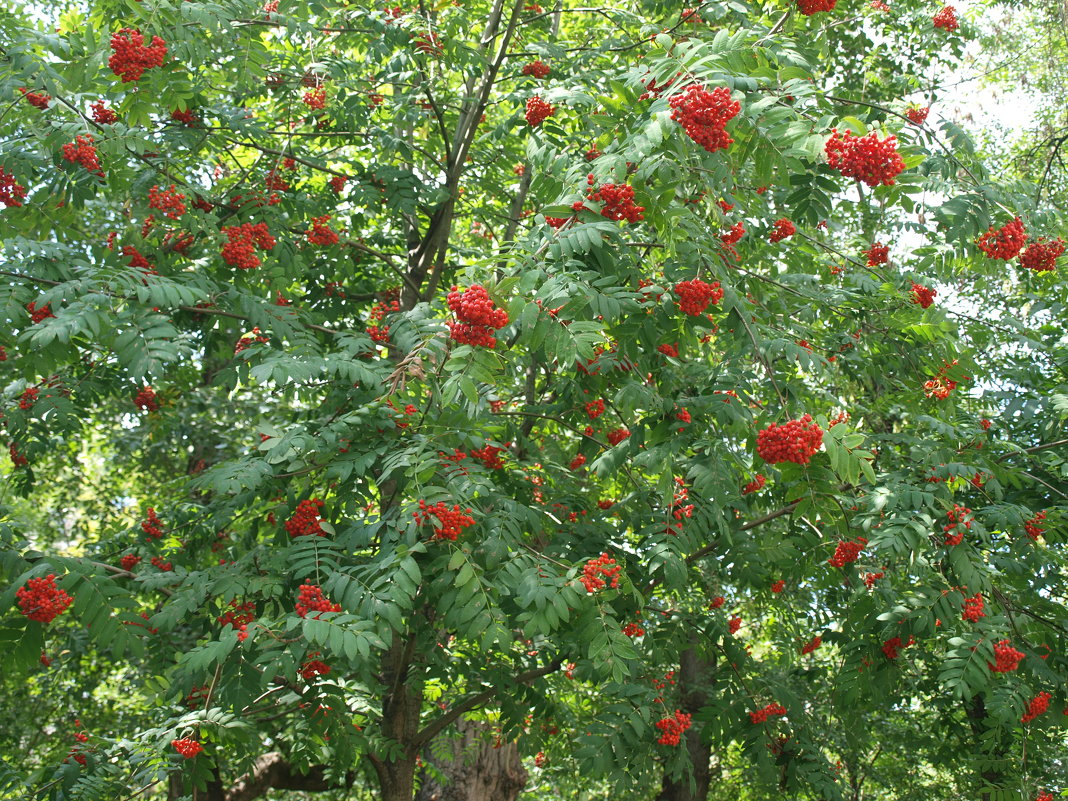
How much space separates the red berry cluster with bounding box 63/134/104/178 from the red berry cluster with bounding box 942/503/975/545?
4.48 m

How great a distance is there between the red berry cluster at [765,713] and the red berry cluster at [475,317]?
10.2ft

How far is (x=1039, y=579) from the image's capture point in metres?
5.21

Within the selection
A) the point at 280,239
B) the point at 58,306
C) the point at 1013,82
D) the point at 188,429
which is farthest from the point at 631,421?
the point at 1013,82

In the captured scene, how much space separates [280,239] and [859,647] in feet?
13.5

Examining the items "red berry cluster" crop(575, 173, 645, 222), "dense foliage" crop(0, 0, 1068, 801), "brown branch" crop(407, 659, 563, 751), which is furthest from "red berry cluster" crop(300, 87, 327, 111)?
"brown branch" crop(407, 659, 563, 751)

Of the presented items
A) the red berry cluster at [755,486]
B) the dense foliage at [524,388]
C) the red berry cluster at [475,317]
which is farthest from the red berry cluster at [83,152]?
the red berry cluster at [755,486]

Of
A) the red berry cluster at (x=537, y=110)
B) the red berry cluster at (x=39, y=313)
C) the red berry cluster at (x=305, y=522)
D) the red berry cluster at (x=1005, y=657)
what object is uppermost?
the red berry cluster at (x=537, y=110)

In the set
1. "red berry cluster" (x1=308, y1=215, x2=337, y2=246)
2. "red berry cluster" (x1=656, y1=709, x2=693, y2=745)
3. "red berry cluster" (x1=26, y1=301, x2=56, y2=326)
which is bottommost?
"red berry cluster" (x1=656, y1=709, x2=693, y2=745)

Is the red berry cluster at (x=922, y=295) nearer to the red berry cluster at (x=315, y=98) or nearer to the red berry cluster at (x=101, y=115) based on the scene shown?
the red berry cluster at (x=315, y=98)

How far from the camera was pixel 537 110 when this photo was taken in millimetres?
4590

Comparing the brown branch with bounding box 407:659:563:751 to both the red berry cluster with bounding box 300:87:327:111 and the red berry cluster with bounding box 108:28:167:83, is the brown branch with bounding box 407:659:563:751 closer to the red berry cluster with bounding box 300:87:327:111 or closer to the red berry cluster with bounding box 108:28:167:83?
the red berry cluster with bounding box 300:87:327:111

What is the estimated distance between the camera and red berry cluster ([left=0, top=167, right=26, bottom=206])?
4.32 metres

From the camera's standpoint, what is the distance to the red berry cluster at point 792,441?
10.4ft

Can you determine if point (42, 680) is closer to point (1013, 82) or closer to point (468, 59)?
point (468, 59)
